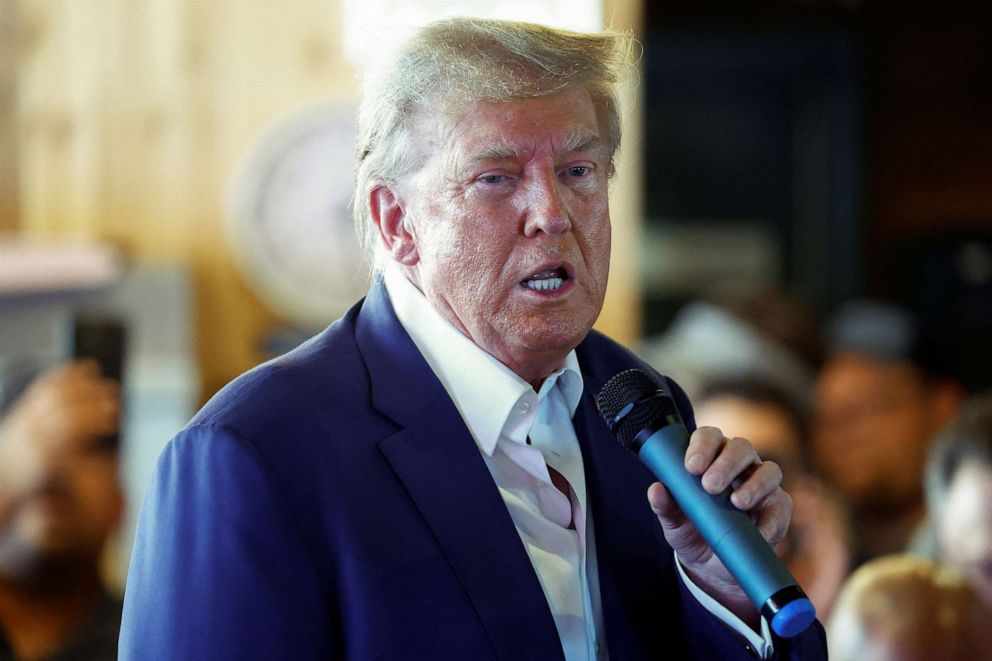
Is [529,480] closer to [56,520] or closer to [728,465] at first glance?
[728,465]

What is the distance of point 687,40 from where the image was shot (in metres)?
5.48

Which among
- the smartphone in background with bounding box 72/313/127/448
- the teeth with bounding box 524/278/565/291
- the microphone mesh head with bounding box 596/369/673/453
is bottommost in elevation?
the smartphone in background with bounding box 72/313/127/448

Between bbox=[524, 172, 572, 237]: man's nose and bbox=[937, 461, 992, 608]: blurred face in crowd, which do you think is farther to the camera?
bbox=[937, 461, 992, 608]: blurred face in crowd

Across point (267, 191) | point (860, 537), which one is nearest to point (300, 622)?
point (860, 537)

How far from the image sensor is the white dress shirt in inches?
43.3

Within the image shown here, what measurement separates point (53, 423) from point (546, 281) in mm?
2059

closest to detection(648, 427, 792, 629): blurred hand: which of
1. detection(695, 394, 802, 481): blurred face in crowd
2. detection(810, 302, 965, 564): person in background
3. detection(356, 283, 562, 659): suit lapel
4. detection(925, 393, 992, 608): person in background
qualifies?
detection(356, 283, 562, 659): suit lapel

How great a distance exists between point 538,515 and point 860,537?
2339mm

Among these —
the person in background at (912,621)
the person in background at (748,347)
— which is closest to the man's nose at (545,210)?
the person in background at (912,621)

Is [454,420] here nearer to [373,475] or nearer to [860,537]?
[373,475]

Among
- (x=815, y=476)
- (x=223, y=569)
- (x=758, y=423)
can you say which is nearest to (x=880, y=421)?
(x=815, y=476)

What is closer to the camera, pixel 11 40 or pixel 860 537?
pixel 860 537

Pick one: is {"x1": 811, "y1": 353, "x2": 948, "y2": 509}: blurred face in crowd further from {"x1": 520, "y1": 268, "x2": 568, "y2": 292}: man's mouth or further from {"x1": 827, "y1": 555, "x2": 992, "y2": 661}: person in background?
{"x1": 520, "y1": 268, "x2": 568, "y2": 292}: man's mouth

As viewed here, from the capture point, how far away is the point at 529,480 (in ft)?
3.72
